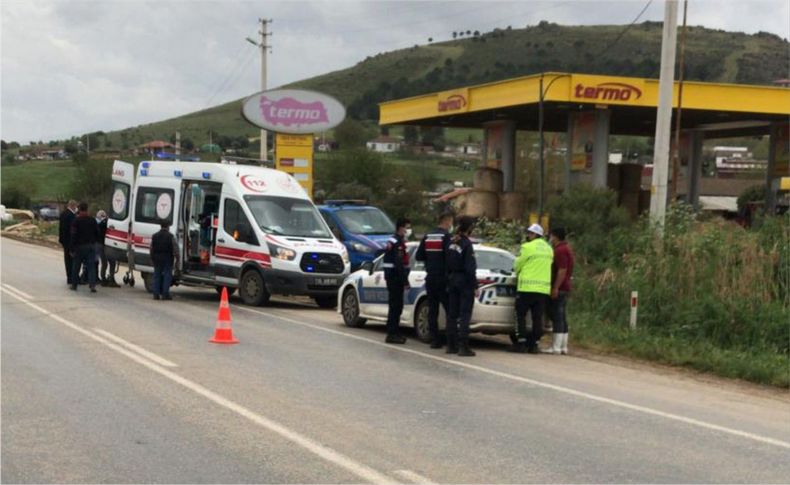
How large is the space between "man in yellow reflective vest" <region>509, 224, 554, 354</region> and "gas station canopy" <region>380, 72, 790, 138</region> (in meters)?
22.7

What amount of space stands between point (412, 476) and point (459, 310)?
252 inches

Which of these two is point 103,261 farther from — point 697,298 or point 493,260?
point 697,298

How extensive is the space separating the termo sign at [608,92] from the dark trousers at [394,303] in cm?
2398

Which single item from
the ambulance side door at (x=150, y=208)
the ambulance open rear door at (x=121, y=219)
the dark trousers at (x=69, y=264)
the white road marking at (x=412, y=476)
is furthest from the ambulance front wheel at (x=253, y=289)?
the white road marking at (x=412, y=476)

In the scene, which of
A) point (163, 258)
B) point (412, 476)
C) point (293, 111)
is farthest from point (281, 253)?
point (412, 476)

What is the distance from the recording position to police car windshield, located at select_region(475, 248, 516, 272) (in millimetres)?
14125

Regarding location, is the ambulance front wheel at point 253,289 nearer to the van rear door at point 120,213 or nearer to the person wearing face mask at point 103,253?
the van rear door at point 120,213

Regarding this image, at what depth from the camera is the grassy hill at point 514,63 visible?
133 metres

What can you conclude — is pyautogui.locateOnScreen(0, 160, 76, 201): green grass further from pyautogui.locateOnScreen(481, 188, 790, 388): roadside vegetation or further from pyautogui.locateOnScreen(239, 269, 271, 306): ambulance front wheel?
pyautogui.locateOnScreen(481, 188, 790, 388): roadside vegetation

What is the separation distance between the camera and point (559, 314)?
44.9 ft

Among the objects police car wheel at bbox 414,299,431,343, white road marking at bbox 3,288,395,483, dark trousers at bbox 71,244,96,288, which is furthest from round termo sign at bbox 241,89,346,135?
white road marking at bbox 3,288,395,483

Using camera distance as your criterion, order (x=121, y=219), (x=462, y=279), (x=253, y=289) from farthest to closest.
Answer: (x=121, y=219), (x=253, y=289), (x=462, y=279)

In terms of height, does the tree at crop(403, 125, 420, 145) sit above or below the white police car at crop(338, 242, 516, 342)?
above

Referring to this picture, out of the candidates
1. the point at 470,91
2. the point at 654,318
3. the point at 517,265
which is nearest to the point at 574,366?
the point at 517,265
